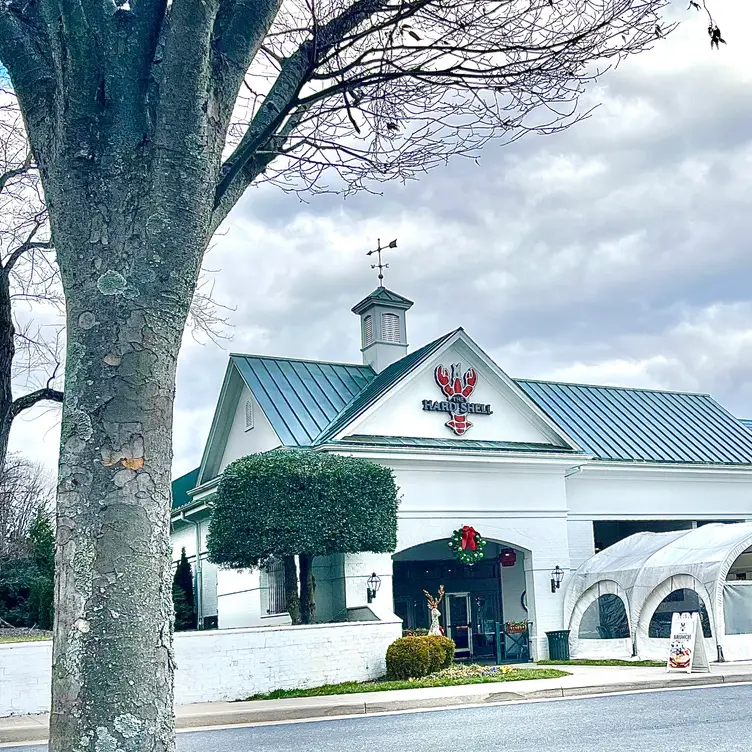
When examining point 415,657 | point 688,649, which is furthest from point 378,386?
point 688,649

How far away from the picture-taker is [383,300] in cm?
2842

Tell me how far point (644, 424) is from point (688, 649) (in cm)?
1360

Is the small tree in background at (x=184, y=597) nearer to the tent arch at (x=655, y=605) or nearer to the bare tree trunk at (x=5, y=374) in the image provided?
the tent arch at (x=655, y=605)

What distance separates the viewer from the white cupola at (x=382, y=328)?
2814cm

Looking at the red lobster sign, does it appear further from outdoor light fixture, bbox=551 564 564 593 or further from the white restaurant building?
outdoor light fixture, bbox=551 564 564 593

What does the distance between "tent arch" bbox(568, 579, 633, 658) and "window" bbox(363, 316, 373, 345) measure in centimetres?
938

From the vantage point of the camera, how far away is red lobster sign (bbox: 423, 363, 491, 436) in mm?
24906

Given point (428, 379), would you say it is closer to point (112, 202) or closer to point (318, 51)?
point (318, 51)

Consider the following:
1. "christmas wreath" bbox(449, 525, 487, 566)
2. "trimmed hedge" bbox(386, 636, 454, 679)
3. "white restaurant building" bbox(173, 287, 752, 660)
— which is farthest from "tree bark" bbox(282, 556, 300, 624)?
"christmas wreath" bbox(449, 525, 487, 566)

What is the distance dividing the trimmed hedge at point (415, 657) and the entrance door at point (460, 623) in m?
8.98

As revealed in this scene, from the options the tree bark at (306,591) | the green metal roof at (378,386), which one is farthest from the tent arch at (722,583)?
the tree bark at (306,591)

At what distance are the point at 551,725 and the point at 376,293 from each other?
17961 millimetres

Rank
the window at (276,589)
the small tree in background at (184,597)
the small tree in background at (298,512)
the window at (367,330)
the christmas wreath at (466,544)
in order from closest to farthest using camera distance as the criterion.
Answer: the small tree in background at (298,512)
the window at (276,589)
the christmas wreath at (466,544)
the window at (367,330)
the small tree in background at (184,597)

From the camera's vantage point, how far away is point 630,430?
3005 cm
